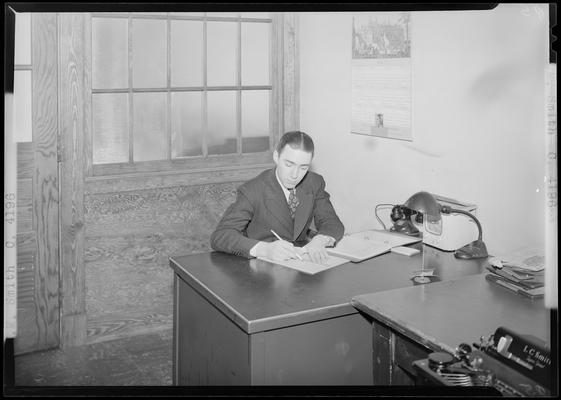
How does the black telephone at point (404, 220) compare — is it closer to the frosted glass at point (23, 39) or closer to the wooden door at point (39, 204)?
the wooden door at point (39, 204)

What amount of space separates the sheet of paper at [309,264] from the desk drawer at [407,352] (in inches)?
19.0

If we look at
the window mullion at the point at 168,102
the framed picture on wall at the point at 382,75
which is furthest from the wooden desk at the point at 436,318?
the window mullion at the point at 168,102

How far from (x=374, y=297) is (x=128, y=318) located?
1912 mm

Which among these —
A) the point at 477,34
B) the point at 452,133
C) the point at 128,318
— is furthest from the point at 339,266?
the point at 128,318

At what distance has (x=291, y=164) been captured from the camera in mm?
2727

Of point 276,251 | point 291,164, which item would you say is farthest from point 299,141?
point 276,251

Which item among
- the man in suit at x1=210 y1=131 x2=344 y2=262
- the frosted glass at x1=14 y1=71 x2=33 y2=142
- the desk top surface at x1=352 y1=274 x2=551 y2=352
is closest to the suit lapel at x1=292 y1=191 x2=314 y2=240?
the man in suit at x1=210 y1=131 x2=344 y2=262

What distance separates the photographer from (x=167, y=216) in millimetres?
3619

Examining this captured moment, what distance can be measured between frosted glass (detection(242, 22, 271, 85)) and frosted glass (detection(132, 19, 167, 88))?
46 centimetres

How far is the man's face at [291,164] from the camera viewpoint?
2.70 meters

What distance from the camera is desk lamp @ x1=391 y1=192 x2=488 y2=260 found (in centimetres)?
233

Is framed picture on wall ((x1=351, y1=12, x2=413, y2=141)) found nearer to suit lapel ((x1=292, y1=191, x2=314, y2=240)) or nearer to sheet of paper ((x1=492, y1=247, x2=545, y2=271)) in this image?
suit lapel ((x1=292, y1=191, x2=314, y2=240))

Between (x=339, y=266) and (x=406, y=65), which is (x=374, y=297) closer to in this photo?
(x=339, y=266)

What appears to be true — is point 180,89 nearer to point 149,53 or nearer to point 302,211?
point 149,53
